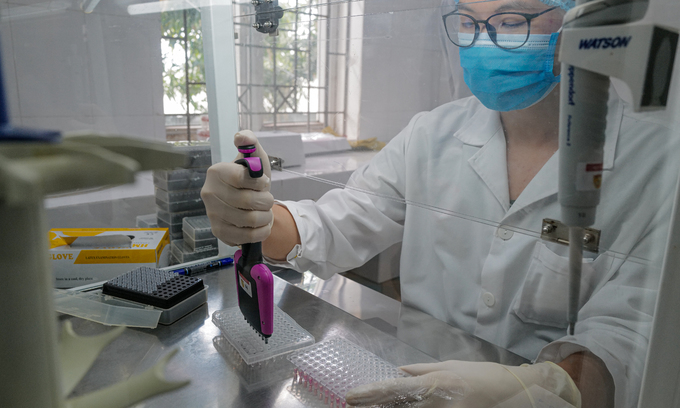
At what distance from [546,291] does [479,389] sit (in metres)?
0.28

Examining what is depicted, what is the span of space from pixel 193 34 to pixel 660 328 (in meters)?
1.16

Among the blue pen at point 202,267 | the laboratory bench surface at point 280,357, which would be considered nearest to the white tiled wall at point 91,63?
the laboratory bench surface at point 280,357

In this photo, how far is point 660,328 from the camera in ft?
1.50

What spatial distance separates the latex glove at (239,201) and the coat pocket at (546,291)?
0.54 metres

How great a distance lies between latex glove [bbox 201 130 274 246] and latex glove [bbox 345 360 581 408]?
41 centimetres

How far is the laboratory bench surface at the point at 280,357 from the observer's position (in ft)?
2.34

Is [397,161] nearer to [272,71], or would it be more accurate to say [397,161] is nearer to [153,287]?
[272,71]

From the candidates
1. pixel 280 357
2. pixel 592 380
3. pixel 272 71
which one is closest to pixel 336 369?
pixel 280 357

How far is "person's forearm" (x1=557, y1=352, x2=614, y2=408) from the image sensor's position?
1.87 feet

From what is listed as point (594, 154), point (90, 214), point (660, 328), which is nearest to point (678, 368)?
point (660, 328)

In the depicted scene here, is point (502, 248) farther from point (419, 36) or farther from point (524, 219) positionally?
point (419, 36)

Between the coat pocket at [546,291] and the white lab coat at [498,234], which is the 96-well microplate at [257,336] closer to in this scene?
the white lab coat at [498,234]

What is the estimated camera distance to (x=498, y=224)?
0.80 meters

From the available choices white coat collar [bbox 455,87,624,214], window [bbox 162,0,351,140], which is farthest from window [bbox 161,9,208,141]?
white coat collar [bbox 455,87,624,214]
